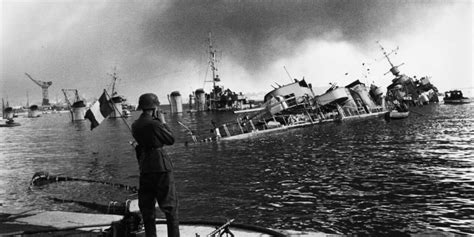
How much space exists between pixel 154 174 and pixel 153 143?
55cm

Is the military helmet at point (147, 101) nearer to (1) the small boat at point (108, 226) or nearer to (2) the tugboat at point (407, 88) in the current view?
(1) the small boat at point (108, 226)

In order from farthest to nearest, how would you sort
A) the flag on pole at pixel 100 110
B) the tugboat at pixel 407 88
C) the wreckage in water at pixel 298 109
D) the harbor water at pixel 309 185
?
the tugboat at pixel 407 88 → the wreckage in water at pixel 298 109 → the flag on pole at pixel 100 110 → the harbor water at pixel 309 185

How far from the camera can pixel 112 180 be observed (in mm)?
22250

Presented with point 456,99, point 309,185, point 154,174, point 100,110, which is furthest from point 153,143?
point 456,99

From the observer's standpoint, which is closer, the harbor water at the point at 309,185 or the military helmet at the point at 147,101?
the military helmet at the point at 147,101

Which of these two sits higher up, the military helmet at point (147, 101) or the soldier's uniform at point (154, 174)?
the military helmet at point (147, 101)

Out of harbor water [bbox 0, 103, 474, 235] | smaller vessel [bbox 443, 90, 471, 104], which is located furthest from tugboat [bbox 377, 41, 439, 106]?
harbor water [bbox 0, 103, 474, 235]

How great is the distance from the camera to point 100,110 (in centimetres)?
1565

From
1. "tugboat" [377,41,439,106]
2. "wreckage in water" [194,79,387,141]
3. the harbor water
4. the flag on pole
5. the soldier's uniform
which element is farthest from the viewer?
"tugboat" [377,41,439,106]

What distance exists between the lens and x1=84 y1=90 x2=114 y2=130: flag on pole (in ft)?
51.1

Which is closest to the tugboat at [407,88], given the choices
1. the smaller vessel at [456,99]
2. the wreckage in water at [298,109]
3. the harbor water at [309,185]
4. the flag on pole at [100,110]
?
the smaller vessel at [456,99]

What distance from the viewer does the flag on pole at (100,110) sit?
1557cm

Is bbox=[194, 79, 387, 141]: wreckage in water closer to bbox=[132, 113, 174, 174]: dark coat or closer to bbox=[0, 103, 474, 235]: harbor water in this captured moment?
bbox=[0, 103, 474, 235]: harbor water

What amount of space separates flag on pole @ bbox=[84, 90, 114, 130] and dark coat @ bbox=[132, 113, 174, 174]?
34.5 ft
